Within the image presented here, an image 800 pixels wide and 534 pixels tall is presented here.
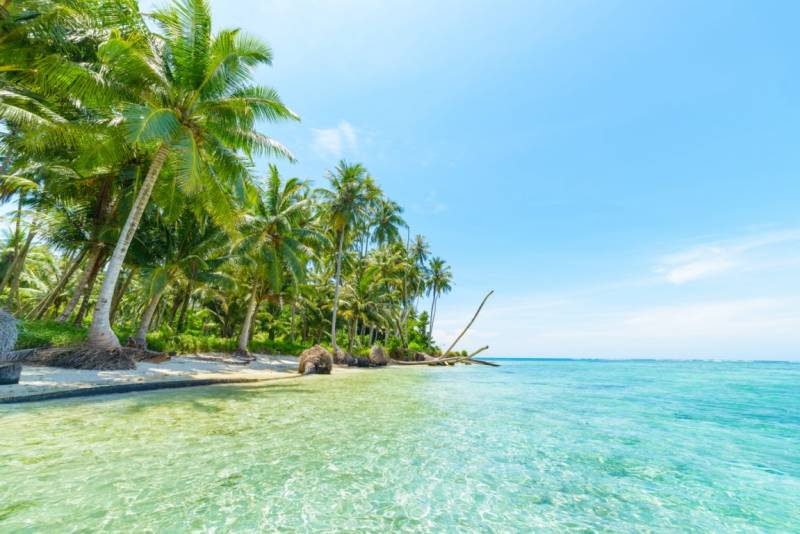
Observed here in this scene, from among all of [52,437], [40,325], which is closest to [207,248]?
[40,325]

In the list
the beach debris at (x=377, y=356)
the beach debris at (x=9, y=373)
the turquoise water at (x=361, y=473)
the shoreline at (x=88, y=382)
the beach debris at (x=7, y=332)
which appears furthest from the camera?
the beach debris at (x=377, y=356)

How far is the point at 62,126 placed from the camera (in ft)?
38.7

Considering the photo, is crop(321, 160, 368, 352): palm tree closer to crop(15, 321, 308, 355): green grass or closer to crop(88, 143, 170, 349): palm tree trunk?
crop(15, 321, 308, 355): green grass

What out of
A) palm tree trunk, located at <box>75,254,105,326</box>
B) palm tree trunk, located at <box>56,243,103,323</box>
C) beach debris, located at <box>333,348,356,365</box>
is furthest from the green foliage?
beach debris, located at <box>333,348,356,365</box>

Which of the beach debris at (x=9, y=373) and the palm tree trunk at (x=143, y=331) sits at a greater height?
the palm tree trunk at (x=143, y=331)

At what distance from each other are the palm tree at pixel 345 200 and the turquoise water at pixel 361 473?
2224 cm

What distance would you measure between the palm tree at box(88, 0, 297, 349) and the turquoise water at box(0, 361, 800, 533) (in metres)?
→ 7.34

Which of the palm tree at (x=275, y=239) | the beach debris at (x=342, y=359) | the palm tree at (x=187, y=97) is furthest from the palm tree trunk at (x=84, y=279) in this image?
the beach debris at (x=342, y=359)

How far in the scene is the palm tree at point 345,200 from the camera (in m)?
30.0

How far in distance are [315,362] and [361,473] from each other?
1603cm

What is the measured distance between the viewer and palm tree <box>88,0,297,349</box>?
12.2 metres

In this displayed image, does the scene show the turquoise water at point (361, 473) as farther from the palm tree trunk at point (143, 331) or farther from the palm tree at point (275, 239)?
the palm tree at point (275, 239)

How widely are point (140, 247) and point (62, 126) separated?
803cm

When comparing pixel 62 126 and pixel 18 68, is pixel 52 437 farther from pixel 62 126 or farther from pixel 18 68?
pixel 18 68
